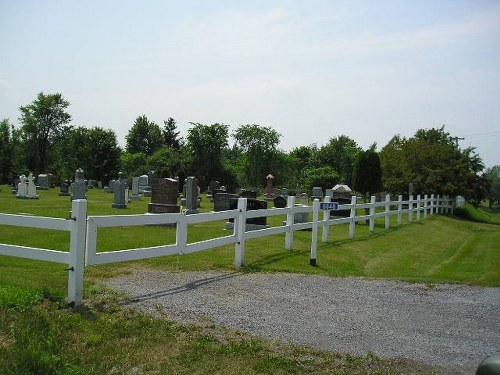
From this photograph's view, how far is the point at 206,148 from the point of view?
217ft

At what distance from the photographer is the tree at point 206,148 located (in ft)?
215

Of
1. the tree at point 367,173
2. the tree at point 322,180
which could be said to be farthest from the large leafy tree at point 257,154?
the tree at point 367,173

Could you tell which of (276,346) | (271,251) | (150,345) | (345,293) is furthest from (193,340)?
(271,251)

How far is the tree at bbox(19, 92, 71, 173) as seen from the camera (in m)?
84.3

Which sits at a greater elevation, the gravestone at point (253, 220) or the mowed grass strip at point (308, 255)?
the gravestone at point (253, 220)

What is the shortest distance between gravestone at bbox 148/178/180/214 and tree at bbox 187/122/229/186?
147 ft

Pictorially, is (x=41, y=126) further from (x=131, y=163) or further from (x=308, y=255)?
(x=308, y=255)

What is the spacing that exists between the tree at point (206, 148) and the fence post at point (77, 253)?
193 ft

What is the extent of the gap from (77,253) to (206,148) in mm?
59939

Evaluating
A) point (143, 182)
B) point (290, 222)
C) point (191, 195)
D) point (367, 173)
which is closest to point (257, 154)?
point (143, 182)

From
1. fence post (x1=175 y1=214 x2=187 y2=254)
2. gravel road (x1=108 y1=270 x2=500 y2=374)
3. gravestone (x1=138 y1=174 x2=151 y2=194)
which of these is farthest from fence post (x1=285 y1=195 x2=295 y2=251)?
gravestone (x1=138 y1=174 x2=151 y2=194)

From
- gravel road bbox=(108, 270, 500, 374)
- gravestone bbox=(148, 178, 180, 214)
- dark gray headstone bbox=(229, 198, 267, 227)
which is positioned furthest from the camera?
gravestone bbox=(148, 178, 180, 214)

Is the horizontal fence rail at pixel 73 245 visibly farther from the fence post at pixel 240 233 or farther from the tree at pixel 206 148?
the tree at pixel 206 148

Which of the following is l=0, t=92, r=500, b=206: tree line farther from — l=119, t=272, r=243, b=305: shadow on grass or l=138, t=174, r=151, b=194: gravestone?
l=119, t=272, r=243, b=305: shadow on grass
